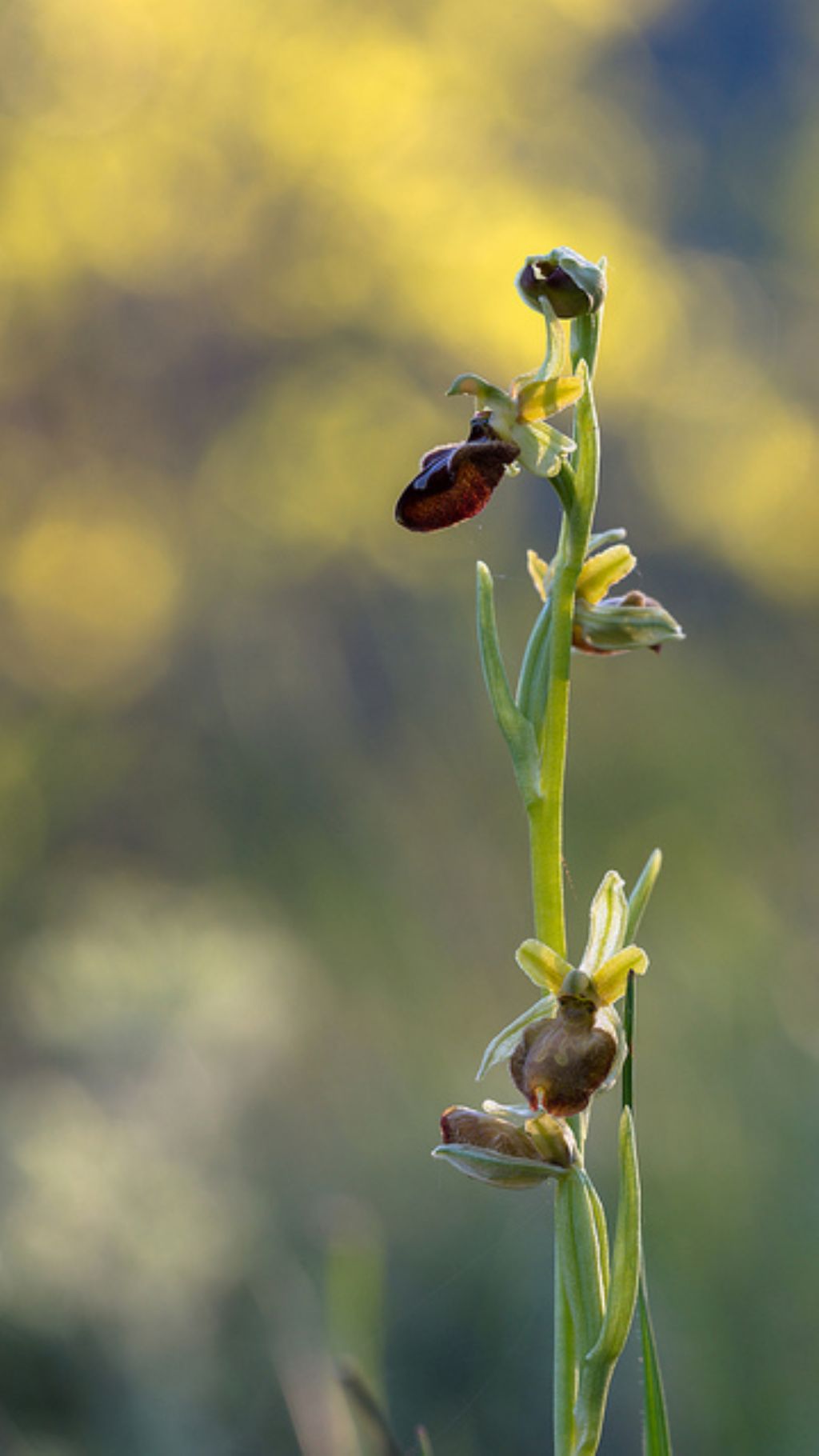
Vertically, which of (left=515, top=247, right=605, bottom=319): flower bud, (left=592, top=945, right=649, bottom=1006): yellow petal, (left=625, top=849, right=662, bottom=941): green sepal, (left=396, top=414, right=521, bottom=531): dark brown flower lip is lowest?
(left=592, top=945, right=649, bottom=1006): yellow petal

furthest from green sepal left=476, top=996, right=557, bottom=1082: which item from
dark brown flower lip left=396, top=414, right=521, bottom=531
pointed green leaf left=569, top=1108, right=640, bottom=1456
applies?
dark brown flower lip left=396, top=414, right=521, bottom=531

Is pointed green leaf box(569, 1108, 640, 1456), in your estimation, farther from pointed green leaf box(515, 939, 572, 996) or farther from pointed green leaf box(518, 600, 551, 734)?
pointed green leaf box(518, 600, 551, 734)

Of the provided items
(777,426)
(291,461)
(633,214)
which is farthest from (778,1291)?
(633,214)

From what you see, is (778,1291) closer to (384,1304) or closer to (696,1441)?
(696,1441)

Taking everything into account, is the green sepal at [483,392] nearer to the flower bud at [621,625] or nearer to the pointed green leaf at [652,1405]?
the flower bud at [621,625]

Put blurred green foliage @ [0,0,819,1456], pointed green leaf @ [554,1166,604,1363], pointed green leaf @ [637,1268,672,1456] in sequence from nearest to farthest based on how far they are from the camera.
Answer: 1. pointed green leaf @ [637,1268,672,1456]
2. pointed green leaf @ [554,1166,604,1363]
3. blurred green foliage @ [0,0,819,1456]

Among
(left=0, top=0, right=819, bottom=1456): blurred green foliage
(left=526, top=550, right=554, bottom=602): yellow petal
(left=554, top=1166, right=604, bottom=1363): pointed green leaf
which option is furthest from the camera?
(left=0, top=0, right=819, bottom=1456): blurred green foliage
